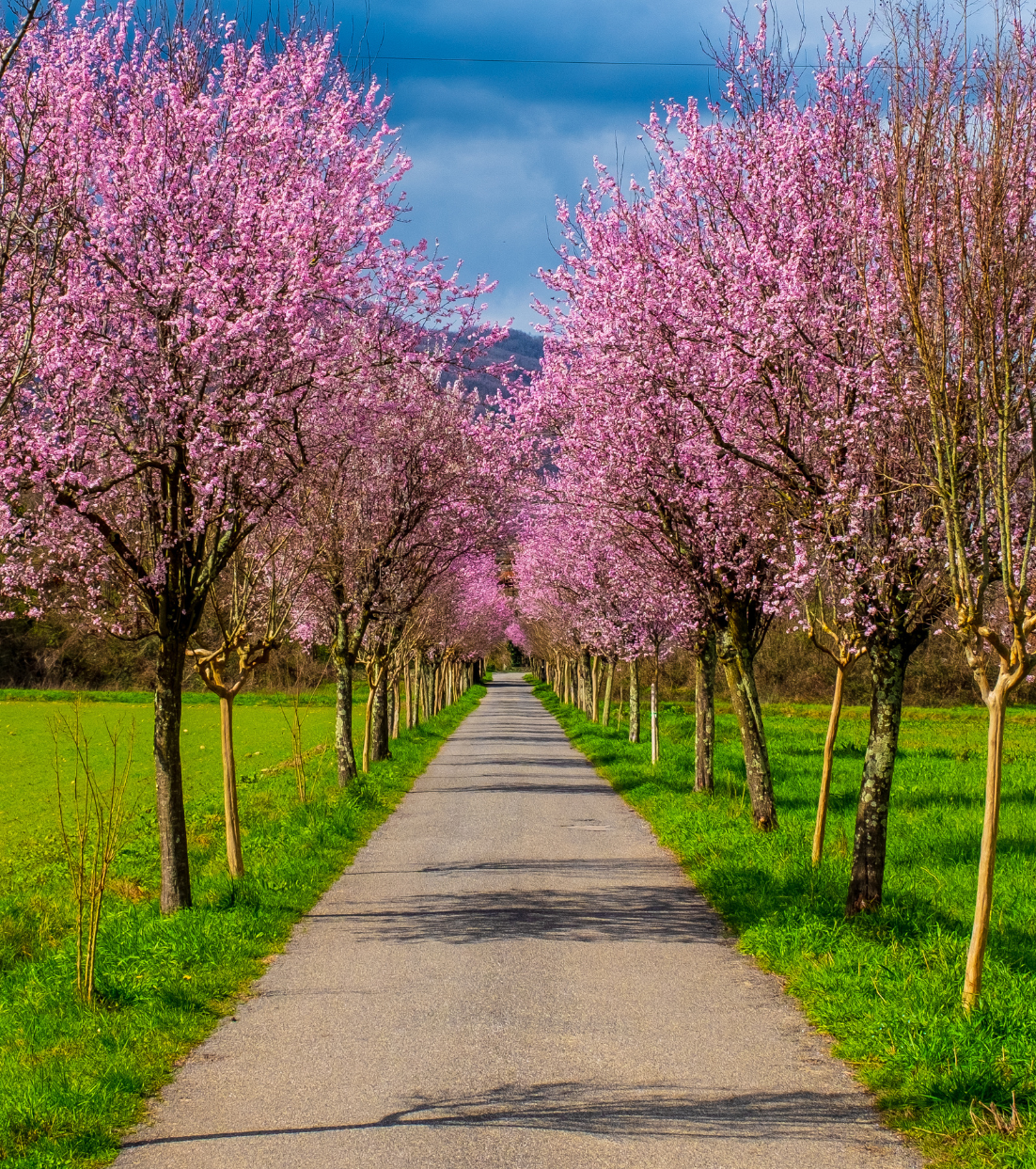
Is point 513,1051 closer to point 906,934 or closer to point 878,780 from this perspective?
point 906,934

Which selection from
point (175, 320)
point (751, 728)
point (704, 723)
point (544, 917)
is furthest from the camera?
point (704, 723)

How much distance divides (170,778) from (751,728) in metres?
8.94

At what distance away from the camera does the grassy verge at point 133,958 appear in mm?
6012

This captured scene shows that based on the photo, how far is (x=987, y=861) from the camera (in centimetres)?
721

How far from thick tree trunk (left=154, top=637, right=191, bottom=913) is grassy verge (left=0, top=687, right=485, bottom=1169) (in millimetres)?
355

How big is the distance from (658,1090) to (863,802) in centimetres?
472

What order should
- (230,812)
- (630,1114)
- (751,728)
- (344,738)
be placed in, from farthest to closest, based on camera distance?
1. (344,738)
2. (751,728)
3. (230,812)
4. (630,1114)

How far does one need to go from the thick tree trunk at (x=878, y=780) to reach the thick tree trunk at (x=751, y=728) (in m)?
5.56

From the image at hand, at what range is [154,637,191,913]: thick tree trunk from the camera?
10.9m

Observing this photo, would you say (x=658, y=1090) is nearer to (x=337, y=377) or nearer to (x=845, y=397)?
(x=845, y=397)

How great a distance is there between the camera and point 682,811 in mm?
18094

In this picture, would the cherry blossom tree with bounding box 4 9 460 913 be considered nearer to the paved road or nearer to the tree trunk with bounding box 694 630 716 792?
the paved road

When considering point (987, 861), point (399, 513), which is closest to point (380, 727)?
point (399, 513)

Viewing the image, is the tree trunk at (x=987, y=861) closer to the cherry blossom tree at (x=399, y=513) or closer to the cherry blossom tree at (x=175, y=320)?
the cherry blossom tree at (x=175, y=320)
